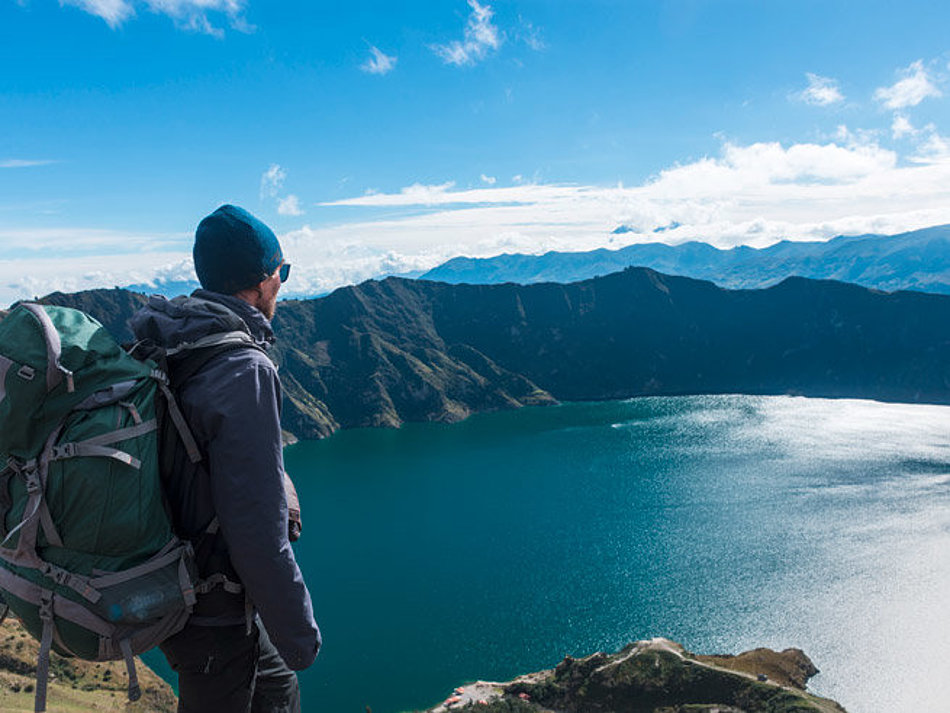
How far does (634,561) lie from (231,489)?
8865cm

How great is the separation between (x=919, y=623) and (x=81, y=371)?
84.4m

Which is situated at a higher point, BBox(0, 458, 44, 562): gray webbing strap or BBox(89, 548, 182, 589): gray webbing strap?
BBox(0, 458, 44, 562): gray webbing strap

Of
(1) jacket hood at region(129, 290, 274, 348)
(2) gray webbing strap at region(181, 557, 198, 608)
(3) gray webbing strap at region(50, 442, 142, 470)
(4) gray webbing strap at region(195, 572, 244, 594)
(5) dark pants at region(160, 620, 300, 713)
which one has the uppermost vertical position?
(1) jacket hood at region(129, 290, 274, 348)

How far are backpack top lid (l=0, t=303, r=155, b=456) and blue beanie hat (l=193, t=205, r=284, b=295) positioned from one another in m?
1.04

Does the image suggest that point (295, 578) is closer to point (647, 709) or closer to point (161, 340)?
point (161, 340)

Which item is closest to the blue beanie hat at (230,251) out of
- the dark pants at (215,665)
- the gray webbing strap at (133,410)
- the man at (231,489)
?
the man at (231,489)

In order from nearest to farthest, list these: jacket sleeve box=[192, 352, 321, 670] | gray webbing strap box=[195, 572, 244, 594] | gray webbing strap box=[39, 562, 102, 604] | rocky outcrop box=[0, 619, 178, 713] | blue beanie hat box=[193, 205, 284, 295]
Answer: gray webbing strap box=[39, 562, 102, 604] → jacket sleeve box=[192, 352, 321, 670] → gray webbing strap box=[195, 572, 244, 594] → blue beanie hat box=[193, 205, 284, 295] → rocky outcrop box=[0, 619, 178, 713]

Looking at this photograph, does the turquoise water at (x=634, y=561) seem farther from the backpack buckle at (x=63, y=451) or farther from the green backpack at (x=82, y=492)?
the backpack buckle at (x=63, y=451)

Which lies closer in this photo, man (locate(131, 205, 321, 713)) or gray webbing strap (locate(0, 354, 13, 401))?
gray webbing strap (locate(0, 354, 13, 401))

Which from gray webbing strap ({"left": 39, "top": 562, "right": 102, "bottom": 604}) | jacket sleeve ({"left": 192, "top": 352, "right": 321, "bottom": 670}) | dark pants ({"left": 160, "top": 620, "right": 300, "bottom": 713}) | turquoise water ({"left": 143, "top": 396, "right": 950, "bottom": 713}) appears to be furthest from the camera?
turquoise water ({"left": 143, "top": 396, "right": 950, "bottom": 713})

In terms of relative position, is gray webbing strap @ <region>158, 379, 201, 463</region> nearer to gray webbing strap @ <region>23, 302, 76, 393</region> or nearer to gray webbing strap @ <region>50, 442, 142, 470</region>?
gray webbing strap @ <region>50, 442, 142, 470</region>

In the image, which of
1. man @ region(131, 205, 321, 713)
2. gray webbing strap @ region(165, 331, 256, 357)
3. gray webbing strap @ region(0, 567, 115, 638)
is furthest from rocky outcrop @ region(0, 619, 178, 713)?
gray webbing strap @ region(165, 331, 256, 357)

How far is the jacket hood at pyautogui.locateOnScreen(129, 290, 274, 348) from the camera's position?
355 cm

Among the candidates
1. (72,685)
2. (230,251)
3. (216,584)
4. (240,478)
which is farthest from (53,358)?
(72,685)
